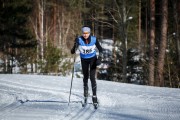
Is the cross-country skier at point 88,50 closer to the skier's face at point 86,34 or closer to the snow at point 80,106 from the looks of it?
the skier's face at point 86,34

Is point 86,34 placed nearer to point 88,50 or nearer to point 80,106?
point 88,50

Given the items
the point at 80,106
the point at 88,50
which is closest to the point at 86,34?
the point at 88,50

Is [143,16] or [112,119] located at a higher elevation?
[143,16]

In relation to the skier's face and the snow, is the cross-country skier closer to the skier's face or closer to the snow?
the skier's face

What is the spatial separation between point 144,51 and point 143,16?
2162 cm

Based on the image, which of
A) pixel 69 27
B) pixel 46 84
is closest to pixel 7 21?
pixel 46 84

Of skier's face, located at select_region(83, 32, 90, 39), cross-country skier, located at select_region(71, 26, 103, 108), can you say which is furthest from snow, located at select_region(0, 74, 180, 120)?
skier's face, located at select_region(83, 32, 90, 39)

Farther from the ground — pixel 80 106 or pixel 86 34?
pixel 86 34

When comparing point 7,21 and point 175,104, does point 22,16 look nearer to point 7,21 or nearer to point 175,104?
point 7,21

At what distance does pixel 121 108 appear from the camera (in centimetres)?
788

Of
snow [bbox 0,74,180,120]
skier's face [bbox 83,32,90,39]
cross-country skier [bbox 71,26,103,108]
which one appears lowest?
snow [bbox 0,74,180,120]

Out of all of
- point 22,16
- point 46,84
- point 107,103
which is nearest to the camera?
point 107,103

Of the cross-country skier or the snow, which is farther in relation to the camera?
the cross-country skier

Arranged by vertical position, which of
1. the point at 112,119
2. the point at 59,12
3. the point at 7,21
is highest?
the point at 59,12
